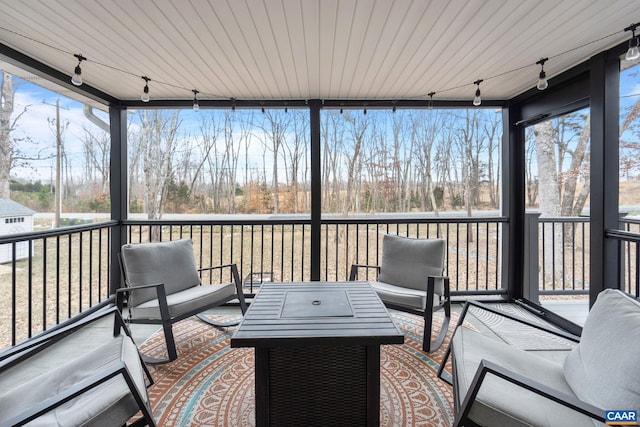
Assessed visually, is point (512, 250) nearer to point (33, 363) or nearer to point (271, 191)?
point (271, 191)

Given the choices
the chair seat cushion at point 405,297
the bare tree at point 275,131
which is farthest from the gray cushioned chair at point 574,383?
the bare tree at point 275,131

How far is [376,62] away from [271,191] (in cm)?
317

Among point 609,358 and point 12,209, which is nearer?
point 609,358

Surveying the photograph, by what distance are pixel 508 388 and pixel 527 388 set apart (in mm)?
245

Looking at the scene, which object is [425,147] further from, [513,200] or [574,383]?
[574,383]

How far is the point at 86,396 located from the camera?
1224 mm

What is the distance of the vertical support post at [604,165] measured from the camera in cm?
235

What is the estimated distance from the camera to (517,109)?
344 cm

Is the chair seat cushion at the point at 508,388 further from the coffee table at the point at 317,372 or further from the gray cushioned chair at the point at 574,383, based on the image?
the coffee table at the point at 317,372

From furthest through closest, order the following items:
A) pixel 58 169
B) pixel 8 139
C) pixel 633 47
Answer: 1. pixel 58 169
2. pixel 8 139
3. pixel 633 47

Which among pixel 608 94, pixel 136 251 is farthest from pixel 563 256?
pixel 136 251


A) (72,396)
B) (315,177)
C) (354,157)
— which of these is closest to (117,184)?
(315,177)

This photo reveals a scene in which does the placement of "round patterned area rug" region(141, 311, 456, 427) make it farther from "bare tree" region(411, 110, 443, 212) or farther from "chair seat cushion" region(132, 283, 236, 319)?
"bare tree" region(411, 110, 443, 212)

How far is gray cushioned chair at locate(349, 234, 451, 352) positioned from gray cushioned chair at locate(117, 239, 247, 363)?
4.50ft
